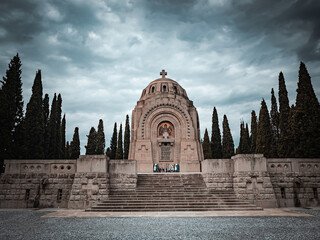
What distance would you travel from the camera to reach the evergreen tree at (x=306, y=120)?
68.8ft

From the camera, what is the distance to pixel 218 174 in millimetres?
15727

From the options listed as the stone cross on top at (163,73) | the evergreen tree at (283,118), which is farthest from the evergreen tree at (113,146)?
the evergreen tree at (283,118)

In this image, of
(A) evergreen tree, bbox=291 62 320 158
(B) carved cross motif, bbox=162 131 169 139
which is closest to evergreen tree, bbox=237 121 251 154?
(A) evergreen tree, bbox=291 62 320 158

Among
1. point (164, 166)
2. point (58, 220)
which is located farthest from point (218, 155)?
point (58, 220)

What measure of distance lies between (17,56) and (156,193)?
1894 cm

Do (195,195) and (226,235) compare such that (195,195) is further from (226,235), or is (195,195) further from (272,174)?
(226,235)

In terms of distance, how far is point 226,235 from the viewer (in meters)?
7.64

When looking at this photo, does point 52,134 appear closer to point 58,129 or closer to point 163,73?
point 58,129

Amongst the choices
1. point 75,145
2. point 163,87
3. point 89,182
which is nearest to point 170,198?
point 89,182

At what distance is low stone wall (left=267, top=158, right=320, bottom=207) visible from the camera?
590 inches

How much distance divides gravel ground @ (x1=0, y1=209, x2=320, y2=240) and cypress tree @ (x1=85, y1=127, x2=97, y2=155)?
1323 inches

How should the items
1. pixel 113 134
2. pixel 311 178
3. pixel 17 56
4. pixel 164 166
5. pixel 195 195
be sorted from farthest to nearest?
pixel 113 134 < pixel 164 166 < pixel 17 56 < pixel 311 178 < pixel 195 195

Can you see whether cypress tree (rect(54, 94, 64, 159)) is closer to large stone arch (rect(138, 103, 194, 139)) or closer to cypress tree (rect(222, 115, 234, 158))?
large stone arch (rect(138, 103, 194, 139))

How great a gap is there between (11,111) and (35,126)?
4.78 meters
